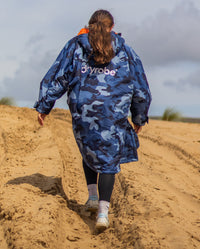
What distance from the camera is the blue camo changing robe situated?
391 centimetres

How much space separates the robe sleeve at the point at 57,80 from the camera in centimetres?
408

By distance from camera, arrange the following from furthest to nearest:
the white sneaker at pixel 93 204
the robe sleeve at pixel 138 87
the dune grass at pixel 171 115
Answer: the dune grass at pixel 171 115 → the white sneaker at pixel 93 204 → the robe sleeve at pixel 138 87

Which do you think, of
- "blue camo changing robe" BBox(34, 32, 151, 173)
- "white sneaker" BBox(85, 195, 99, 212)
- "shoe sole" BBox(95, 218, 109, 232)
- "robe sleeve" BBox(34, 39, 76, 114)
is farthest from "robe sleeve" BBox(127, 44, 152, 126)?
"shoe sole" BBox(95, 218, 109, 232)

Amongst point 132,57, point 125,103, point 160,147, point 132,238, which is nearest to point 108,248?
point 132,238

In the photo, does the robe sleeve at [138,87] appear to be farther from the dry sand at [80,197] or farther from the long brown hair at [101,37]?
the dry sand at [80,197]

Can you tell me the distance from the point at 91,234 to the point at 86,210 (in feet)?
1.26

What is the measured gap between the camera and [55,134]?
835 cm

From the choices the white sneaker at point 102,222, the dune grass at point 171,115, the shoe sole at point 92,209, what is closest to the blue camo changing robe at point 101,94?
the white sneaker at point 102,222

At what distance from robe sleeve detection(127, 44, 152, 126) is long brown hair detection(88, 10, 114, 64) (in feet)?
0.82

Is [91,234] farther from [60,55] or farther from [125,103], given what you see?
[60,55]

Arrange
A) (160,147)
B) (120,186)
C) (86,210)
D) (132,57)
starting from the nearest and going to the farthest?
(132,57) → (86,210) → (120,186) → (160,147)

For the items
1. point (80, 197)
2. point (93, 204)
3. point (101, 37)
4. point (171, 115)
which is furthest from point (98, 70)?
point (171, 115)

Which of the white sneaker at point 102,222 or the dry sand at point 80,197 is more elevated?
the white sneaker at point 102,222

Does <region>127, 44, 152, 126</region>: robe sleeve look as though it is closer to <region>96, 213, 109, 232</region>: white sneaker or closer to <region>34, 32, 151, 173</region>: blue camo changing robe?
<region>34, 32, 151, 173</region>: blue camo changing robe
